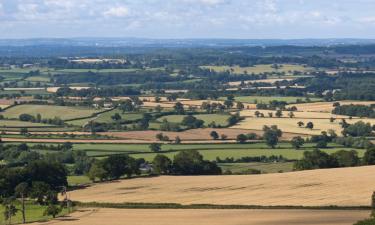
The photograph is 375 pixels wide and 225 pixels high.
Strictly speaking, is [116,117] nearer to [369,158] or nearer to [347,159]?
[347,159]

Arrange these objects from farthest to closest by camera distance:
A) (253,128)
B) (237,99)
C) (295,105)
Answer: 1. (237,99)
2. (295,105)
3. (253,128)

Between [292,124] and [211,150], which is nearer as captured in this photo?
[211,150]

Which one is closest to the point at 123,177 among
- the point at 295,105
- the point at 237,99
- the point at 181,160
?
the point at 181,160

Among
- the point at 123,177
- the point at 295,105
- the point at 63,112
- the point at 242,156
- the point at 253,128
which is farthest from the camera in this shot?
the point at 295,105

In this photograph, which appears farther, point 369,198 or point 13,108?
point 13,108

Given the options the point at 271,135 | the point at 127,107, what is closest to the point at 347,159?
the point at 271,135

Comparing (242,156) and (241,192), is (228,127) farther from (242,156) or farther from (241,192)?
(241,192)
